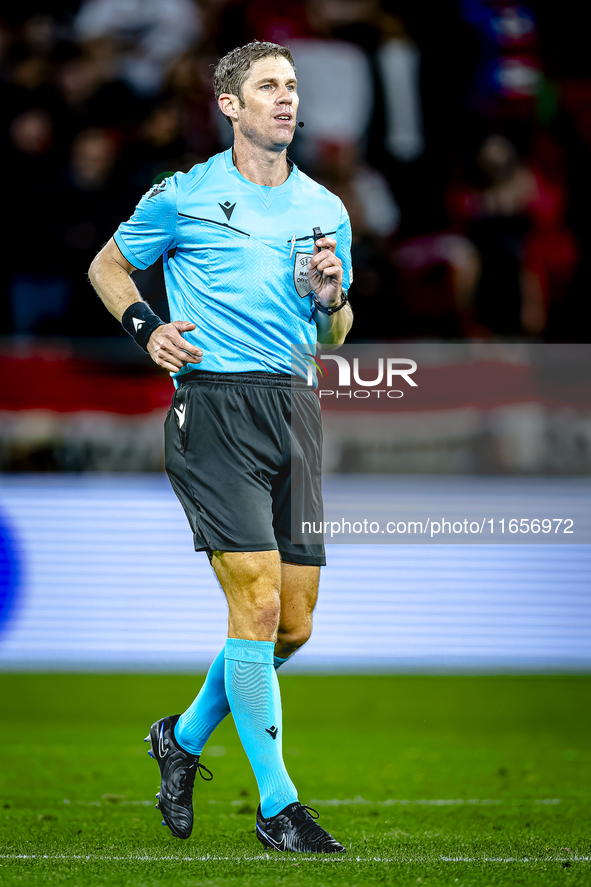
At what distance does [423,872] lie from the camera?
355 cm

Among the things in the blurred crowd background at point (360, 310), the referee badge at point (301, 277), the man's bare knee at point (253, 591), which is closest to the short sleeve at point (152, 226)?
the referee badge at point (301, 277)

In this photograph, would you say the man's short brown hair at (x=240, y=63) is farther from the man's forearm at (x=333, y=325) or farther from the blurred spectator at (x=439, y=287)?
the blurred spectator at (x=439, y=287)

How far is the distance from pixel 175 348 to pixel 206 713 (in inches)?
50.5

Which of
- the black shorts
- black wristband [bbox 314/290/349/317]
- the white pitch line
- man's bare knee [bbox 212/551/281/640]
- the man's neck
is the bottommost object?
the white pitch line

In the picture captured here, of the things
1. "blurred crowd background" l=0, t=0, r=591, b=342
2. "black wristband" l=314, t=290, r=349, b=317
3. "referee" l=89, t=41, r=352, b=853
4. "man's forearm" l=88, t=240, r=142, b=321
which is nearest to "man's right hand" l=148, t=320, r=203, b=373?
"referee" l=89, t=41, r=352, b=853

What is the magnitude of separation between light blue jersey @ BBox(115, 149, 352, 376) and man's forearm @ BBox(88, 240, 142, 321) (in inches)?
2.2

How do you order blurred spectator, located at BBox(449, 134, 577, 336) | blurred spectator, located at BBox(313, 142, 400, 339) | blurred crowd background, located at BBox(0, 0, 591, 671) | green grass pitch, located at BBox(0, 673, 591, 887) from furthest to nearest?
blurred spectator, located at BBox(449, 134, 577, 336), blurred spectator, located at BBox(313, 142, 400, 339), blurred crowd background, located at BBox(0, 0, 591, 671), green grass pitch, located at BBox(0, 673, 591, 887)

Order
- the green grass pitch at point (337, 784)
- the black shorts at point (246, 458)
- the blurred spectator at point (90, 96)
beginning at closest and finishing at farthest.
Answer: the green grass pitch at point (337, 784), the black shorts at point (246, 458), the blurred spectator at point (90, 96)

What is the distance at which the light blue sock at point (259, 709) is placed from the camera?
12.5ft

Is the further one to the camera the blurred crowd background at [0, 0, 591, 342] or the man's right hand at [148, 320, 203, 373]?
the blurred crowd background at [0, 0, 591, 342]

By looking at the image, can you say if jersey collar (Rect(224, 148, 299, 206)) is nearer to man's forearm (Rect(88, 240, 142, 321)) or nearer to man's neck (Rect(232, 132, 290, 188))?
man's neck (Rect(232, 132, 290, 188))

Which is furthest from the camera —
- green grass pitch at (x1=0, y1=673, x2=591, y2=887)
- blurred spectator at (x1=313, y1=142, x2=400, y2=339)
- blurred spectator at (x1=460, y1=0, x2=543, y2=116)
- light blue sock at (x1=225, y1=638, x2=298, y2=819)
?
blurred spectator at (x1=460, y1=0, x2=543, y2=116)

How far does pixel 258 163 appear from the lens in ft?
13.7

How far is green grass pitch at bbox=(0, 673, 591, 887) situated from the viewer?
3.60 metres
